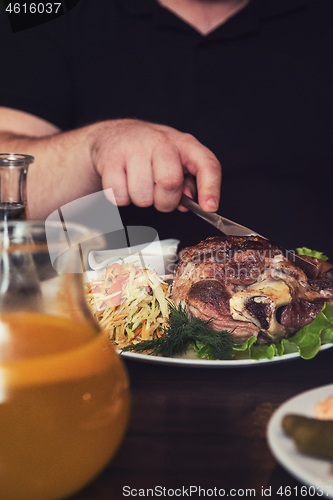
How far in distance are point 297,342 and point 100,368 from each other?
48 centimetres

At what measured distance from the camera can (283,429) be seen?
30 centimetres

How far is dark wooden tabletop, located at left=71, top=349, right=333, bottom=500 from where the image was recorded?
0.97ft

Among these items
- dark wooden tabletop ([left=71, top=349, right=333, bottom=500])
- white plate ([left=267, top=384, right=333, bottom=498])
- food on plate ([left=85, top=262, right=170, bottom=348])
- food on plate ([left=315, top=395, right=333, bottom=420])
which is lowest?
food on plate ([left=85, top=262, right=170, bottom=348])

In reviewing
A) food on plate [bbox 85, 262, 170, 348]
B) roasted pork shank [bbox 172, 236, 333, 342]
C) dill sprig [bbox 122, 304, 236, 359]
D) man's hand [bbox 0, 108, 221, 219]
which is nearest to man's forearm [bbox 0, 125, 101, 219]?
man's hand [bbox 0, 108, 221, 219]

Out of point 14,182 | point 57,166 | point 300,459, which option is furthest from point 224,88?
point 300,459

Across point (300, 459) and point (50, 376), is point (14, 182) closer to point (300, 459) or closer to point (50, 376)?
point (50, 376)

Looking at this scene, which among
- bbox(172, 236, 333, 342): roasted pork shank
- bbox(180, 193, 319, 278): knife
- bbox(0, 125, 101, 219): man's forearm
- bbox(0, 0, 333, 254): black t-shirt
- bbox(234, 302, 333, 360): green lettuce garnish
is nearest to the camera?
bbox(234, 302, 333, 360): green lettuce garnish

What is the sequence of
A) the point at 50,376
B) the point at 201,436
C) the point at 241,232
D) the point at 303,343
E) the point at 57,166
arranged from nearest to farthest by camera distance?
1. the point at 50,376
2. the point at 201,436
3. the point at 303,343
4. the point at 241,232
5. the point at 57,166

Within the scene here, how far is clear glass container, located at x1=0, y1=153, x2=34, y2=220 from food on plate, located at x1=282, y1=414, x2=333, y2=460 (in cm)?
25

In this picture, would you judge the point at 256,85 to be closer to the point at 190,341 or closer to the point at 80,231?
the point at 190,341

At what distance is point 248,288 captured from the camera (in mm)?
789

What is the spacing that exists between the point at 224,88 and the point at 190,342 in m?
1.30

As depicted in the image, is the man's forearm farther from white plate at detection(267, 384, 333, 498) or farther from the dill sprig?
white plate at detection(267, 384, 333, 498)

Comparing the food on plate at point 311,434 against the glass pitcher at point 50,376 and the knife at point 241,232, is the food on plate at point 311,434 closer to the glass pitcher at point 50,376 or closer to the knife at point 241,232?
the glass pitcher at point 50,376
